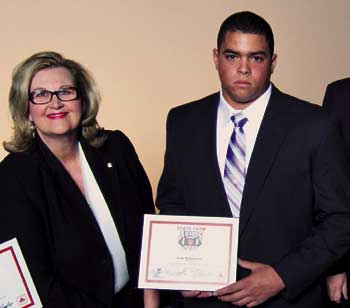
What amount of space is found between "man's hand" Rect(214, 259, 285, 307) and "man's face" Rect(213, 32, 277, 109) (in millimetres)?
506

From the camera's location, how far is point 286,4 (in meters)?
3.07

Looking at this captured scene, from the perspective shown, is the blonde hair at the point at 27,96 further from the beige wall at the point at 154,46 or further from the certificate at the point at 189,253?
the beige wall at the point at 154,46

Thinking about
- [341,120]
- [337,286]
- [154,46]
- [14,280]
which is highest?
[154,46]

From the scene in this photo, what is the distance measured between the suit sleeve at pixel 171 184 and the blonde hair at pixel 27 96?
25 centimetres

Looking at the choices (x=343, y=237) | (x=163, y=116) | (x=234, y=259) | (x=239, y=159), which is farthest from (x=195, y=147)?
(x=163, y=116)

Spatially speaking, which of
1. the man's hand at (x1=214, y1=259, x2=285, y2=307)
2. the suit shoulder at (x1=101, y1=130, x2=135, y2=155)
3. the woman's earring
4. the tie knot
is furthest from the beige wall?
the man's hand at (x1=214, y1=259, x2=285, y2=307)

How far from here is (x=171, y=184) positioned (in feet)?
5.93

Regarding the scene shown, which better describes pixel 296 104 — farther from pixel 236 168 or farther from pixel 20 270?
pixel 20 270

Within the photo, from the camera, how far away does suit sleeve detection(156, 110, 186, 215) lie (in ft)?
5.86

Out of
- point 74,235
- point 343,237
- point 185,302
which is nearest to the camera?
point 343,237

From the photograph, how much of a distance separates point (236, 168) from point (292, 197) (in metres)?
0.18

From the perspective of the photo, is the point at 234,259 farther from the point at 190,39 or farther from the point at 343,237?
the point at 190,39

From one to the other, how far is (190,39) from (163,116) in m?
0.45
